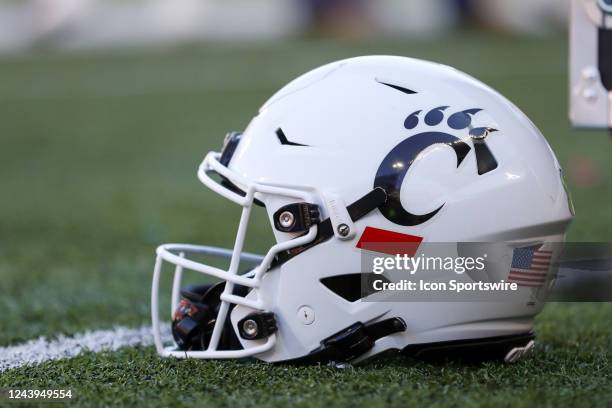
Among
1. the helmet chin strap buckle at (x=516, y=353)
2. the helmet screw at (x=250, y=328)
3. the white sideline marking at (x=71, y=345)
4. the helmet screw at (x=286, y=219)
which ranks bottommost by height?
the white sideline marking at (x=71, y=345)

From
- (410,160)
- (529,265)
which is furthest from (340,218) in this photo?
(529,265)

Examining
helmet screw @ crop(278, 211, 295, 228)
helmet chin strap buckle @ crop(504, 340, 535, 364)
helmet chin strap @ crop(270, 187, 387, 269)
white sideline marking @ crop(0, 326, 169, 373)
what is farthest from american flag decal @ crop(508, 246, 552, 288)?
white sideline marking @ crop(0, 326, 169, 373)

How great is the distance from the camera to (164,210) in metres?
5.58

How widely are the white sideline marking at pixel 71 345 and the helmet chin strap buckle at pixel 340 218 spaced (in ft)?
2.91

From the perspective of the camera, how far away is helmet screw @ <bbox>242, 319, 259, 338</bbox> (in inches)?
94.3

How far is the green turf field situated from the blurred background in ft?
0.07

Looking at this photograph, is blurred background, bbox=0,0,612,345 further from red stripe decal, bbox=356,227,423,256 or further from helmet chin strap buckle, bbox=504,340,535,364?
red stripe decal, bbox=356,227,423,256

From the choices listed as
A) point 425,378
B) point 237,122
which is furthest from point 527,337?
point 237,122

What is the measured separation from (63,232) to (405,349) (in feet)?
10.1

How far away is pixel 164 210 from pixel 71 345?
2.72 metres

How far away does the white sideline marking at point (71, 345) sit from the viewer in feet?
8.91

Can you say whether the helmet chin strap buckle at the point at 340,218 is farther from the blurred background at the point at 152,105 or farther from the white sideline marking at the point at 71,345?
the blurred background at the point at 152,105

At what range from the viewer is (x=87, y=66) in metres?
13.6

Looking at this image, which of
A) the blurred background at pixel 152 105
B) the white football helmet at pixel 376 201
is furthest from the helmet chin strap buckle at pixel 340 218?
the blurred background at pixel 152 105
